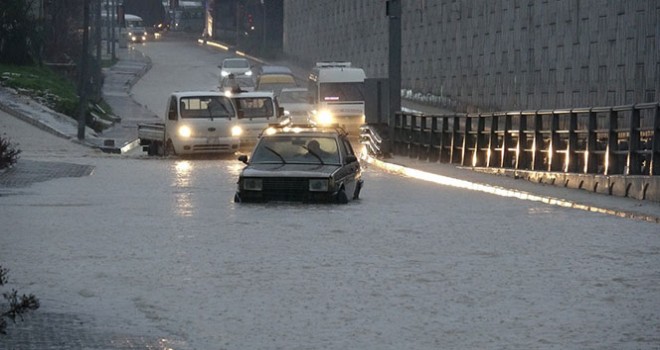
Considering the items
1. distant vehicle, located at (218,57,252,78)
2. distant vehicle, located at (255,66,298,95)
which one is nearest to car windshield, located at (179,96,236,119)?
distant vehicle, located at (255,66,298,95)

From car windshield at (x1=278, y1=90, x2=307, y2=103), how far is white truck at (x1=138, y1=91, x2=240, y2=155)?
2327 centimetres

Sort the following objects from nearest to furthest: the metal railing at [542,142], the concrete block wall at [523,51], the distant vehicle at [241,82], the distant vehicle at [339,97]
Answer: the metal railing at [542,142] → the concrete block wall at [523,51] → the distant vehicle at [339,97] → the distant vehicle at [241,82]

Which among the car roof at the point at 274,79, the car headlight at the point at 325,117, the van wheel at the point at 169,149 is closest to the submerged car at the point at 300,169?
the van wheel at the point at 169,149

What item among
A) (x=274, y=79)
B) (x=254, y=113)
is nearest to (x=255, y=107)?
(x=254, y=113)

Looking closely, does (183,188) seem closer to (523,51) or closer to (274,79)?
(523,51)

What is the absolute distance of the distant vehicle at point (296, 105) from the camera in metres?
63.4

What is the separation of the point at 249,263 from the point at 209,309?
3470 mm

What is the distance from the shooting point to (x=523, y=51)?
→ 61500 mm

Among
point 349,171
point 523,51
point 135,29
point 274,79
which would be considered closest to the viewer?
point 349,171

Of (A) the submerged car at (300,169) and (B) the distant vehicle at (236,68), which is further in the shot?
(B) the distant vehicle at (236,68)

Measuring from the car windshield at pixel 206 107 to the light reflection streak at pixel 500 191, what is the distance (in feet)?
18.3

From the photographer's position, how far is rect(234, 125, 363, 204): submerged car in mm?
25594

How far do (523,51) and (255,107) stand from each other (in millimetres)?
14982

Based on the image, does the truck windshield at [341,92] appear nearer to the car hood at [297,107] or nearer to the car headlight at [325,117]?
the car headlight at [325,117]
